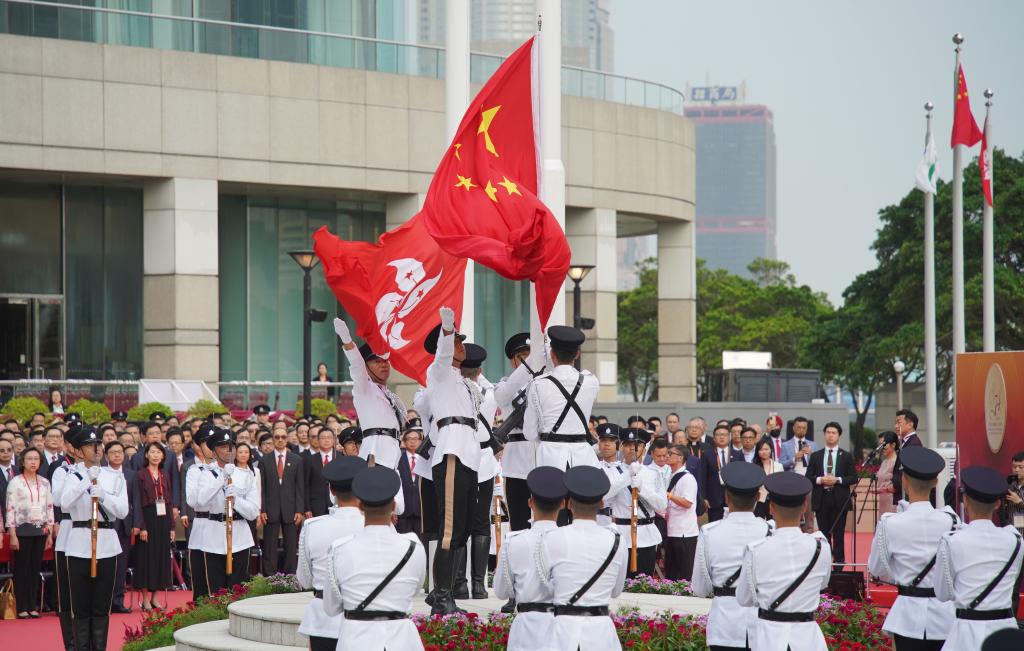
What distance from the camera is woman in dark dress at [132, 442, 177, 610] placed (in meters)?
17.5

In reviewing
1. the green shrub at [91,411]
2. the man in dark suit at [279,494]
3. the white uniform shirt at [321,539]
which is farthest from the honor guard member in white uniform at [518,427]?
the green shrub at [91,411]

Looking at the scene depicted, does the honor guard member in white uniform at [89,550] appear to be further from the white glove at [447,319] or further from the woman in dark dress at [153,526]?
the white glove at [447,319]

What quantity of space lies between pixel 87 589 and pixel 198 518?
2.06 meters

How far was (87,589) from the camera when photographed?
13508mm

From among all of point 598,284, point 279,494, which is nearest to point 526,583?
point 279,494

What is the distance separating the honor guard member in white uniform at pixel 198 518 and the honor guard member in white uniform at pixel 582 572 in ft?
26.2

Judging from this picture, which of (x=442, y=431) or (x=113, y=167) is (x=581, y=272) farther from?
(x=442, y=431)

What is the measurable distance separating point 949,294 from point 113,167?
26.4m

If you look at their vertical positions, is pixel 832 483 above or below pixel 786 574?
below

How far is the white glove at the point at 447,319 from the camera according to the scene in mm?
10263

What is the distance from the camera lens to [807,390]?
36.9m

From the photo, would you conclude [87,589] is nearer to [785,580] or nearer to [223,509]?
[223,509]

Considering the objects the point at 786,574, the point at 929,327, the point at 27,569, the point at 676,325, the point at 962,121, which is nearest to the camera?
the point at 786,574

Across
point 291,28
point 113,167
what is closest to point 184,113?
point 113,167
